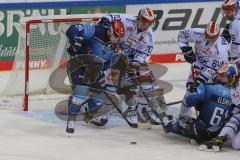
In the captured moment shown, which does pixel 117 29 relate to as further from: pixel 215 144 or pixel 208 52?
pixel 215 144

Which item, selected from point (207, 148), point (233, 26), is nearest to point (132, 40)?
point (233, 26)

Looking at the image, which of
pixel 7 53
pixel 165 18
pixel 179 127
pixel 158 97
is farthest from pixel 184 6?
pixel 179 127

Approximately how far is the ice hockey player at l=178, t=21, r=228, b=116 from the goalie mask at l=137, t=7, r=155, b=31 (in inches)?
17.3

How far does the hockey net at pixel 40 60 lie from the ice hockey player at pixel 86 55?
4.20 feet

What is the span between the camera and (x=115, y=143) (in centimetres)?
848

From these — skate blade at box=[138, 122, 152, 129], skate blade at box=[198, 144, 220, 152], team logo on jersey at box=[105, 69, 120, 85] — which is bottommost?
skate blade at box=[138, 122, 152, 129]

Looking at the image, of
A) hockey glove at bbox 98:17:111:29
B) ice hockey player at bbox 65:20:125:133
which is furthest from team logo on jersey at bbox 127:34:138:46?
hockey glove at bbox 98:17:111:29

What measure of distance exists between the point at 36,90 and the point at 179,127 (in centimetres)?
283

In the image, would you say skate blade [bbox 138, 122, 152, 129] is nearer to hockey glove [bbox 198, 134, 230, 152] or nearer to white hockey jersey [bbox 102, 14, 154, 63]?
white hockey jersey [bbox 102, 14, 154, 63]

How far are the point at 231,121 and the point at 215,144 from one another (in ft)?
1.12

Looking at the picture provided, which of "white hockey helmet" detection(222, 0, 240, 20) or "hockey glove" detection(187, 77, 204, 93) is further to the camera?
"white hockey helmet" detection(222, 0, 240, 20)

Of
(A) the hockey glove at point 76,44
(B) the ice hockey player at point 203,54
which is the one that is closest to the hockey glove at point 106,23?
(A) the hockey glove at point 76,44

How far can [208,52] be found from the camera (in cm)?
935

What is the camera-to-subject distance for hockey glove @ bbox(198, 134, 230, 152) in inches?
318
